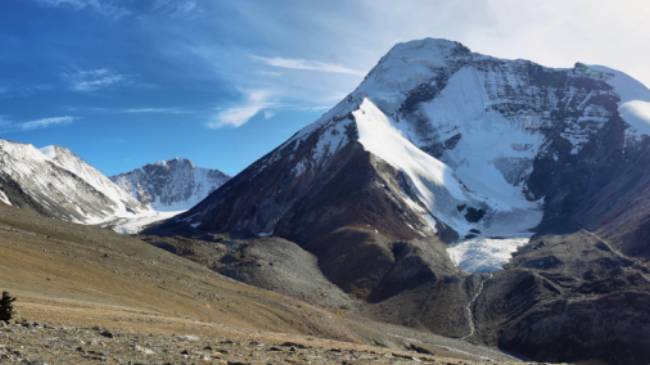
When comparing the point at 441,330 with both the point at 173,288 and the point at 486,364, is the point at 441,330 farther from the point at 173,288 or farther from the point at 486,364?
the point at 486,364

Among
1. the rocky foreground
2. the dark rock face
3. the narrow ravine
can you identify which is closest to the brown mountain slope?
the rocky foreground

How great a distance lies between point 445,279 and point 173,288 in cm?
8075

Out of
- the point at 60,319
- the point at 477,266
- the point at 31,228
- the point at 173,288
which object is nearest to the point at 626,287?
the point at 477,266

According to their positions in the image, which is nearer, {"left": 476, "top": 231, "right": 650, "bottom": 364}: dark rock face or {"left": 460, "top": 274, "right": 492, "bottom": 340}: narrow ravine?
{"left": 476, "top": 231, "right": 650, "bottom": 364}: dark rock face

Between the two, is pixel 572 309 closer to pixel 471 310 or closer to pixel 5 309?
pixel 471 310

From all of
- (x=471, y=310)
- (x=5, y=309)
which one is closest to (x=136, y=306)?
(x=5, y=309)

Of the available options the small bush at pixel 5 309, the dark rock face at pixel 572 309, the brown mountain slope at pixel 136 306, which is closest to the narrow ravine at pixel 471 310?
the dark rock face at pixel 572 309

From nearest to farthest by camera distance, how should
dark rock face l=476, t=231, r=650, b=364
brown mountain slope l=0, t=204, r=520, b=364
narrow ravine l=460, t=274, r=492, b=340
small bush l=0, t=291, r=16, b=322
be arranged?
small bush l=0, t=291, r=16, b=322
brown mountain slope l=0, t=204, r=520, b=364
dark rock face l=476, t=231, r=650, b=364
narrow ravine l=460, t=274, r=492, b=340

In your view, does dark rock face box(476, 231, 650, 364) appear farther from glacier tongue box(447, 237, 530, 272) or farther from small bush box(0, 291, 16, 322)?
small bush box(0, 291, 16, 322)

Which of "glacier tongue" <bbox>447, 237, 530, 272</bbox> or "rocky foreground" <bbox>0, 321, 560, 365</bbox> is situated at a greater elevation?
"glacier tongue" <bbox>447, 237, 530, 272</bbox>

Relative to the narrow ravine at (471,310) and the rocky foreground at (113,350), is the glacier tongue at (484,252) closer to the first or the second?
the narrow ravine at (471,310)

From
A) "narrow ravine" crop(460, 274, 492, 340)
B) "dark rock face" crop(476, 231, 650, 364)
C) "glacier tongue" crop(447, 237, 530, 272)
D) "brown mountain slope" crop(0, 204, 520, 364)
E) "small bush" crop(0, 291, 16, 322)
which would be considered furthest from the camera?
"glacier tongue" crop(447, 237, 530, 272)

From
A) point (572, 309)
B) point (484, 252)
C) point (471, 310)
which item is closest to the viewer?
point (572, 309)

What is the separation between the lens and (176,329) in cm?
3419
